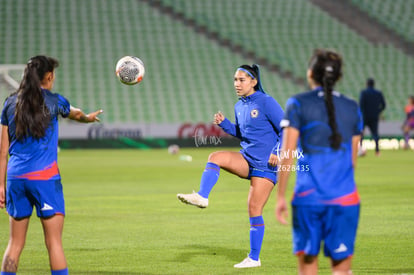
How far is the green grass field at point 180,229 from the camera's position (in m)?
8.27

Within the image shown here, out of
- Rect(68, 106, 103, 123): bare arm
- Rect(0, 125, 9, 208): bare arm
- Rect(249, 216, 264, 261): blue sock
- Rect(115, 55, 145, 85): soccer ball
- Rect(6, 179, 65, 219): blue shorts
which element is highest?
Rect(115, 55, 145, 85): soccer ball

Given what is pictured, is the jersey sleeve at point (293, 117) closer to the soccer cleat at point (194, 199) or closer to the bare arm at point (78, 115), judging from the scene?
the bare arm at point (78, 115)

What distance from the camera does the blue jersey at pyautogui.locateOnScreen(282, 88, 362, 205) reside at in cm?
505

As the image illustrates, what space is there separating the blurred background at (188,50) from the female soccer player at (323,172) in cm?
2656

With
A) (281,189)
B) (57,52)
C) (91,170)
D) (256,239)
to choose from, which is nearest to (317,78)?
(281,189)

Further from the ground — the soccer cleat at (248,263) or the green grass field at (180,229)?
the soccer cleat at (248,263)

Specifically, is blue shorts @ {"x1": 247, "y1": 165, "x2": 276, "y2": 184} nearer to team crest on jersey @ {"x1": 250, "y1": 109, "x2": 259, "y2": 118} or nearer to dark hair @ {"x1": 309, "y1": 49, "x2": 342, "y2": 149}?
team crest on jersey @ {"x1": 250, "y1": 109, "x2": 259, "y2": 118}

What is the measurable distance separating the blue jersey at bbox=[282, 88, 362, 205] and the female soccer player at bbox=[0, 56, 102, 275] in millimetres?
2067

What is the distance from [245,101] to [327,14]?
3442cm

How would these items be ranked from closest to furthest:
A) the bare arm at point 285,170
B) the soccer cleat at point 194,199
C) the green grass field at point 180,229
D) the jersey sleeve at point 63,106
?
the bare arm at point 285,170
the jersey sleeve at point 63,106
the soccer cleat at point 194,199
the green grass field at point 180,229

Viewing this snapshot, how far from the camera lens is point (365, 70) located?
39.1 meters

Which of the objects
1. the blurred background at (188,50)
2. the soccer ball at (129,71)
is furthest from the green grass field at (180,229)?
the blurred background at (188,50)

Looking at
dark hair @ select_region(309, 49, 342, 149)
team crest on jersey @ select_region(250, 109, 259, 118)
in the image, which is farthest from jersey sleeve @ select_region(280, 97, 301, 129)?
team crest on jersey @ select_region(250, 109, 259, 118)

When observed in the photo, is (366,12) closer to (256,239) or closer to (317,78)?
(256,239)
